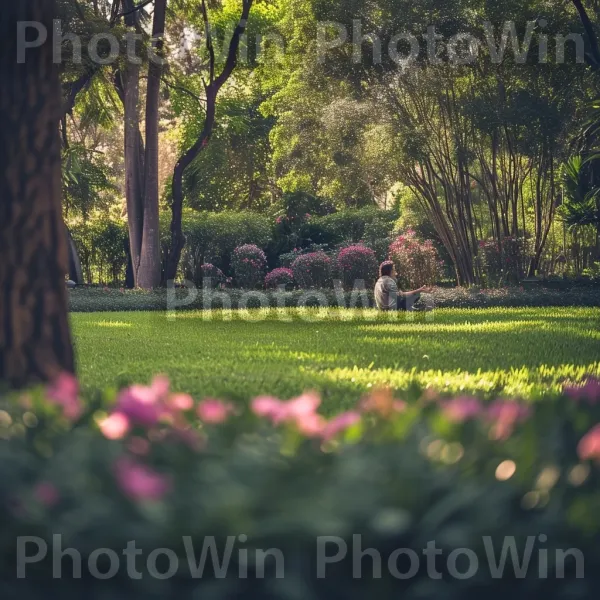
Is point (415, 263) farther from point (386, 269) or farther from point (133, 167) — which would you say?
point (133, 167)

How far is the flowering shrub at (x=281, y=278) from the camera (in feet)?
78.9

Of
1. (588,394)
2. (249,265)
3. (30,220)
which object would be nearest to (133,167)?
(249,265)

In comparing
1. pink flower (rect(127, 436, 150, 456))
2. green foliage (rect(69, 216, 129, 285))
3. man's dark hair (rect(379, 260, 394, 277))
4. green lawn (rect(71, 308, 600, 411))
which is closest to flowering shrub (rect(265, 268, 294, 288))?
green foliage (rect(69, 216, 129, 285))

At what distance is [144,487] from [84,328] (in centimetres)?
1327

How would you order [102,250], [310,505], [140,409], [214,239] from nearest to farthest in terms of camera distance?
[310,505] < [140,409] < [214,239] < [102,250]

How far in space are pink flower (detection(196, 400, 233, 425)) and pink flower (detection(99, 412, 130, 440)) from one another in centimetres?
24

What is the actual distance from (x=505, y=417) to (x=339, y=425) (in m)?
0.52

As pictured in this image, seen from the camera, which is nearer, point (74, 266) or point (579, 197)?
point (579, 197)

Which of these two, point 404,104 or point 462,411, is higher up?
point 404,104

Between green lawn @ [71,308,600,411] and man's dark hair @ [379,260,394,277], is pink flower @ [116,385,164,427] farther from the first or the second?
man's dark hair @ [379,260,394,277]

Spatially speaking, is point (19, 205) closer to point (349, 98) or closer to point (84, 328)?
point (84, 328)

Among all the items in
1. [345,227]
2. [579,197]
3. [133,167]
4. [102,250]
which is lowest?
[102,250]

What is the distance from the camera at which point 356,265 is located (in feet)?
79.2

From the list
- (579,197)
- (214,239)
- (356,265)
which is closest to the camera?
(579,197)
